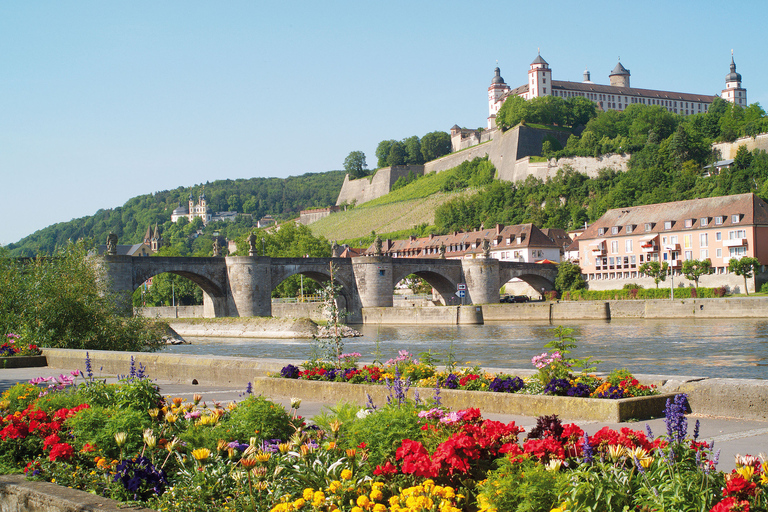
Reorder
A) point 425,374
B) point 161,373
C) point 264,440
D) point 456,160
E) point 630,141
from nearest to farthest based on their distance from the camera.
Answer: point 264,440 < point 425,374 < point 161,373 < point 630,141 < point 456,160

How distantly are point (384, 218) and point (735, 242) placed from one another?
68423 mm

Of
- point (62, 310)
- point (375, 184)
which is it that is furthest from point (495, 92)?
point (62, 310)

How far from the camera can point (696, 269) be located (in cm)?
5719

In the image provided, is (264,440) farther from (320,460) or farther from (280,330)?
(280,330)

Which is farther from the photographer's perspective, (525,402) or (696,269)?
(696,269)

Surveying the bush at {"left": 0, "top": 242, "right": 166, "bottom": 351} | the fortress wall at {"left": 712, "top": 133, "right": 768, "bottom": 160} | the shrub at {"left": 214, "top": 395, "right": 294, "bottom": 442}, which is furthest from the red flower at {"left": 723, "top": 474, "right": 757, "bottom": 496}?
the fortress wall at {"left": 712, "top": 133, "right": 768, "bottom": 160}

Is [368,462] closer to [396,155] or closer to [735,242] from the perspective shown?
[735,242]

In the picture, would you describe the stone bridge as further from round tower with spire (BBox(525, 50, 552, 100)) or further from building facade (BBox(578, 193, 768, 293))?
round tower with spire (BBox(525, 50, 552, 100))

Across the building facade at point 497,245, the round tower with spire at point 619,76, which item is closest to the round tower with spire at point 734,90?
the round tower with spire at point 619,76

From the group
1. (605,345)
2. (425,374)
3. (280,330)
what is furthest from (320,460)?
(280,330)

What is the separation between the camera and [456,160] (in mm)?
125562

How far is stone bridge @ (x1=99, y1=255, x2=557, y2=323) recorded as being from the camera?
53.0m

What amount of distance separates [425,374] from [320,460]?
4850mm

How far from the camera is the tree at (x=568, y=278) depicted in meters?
68.1
